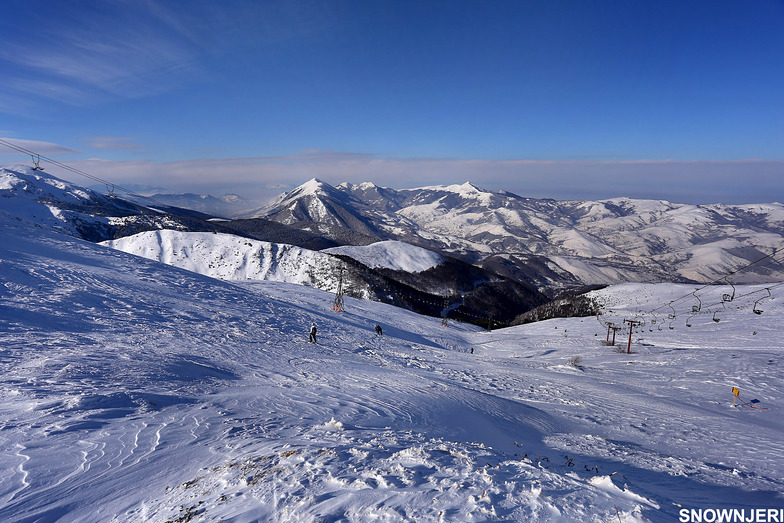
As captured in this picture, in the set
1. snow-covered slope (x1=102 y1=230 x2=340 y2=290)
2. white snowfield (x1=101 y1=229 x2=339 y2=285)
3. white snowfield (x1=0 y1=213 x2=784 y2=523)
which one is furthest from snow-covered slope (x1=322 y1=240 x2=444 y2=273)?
white snowfield (x1=0 y1=213 x2=784 y2=523)

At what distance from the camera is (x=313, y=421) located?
10.3 metres

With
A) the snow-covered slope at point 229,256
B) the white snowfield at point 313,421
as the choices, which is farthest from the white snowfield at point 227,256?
the white snowfield at point 313,421

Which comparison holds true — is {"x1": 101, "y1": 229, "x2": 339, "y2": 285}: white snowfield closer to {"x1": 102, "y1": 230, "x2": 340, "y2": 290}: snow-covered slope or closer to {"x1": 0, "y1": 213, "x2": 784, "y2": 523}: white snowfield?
{"x1": 102, "y1": 230, "x2": 340, "y2": 290}: snow-covered slope

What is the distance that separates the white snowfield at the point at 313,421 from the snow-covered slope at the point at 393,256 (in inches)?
5203

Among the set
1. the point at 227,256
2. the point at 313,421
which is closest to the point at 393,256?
the point at 227,256

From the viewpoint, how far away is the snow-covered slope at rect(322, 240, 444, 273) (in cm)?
16136

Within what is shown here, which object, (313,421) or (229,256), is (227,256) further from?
(313,421)

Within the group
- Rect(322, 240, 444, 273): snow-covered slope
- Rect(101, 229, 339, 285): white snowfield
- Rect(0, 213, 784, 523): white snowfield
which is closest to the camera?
Rect(0, 213, 784, 523): white snowfield

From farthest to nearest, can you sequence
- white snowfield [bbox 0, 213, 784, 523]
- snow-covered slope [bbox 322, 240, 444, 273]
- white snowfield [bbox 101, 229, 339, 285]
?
snow-covered slope [bbox 322, 240, 444, 273] < white snowfield [bbox 101, 229, 339, 285] < white snowfield [bbox 0, 213, 784, 523]

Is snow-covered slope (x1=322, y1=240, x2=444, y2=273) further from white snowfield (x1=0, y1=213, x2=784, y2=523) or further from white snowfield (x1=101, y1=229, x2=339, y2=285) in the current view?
white snowfield (x1=0, y1=213, x2=784, y2=523)

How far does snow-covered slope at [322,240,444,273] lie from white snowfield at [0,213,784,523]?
434ft

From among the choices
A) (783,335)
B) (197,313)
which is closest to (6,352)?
(197,313)

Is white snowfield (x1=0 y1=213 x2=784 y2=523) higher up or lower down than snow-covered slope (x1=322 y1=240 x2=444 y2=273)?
higher up

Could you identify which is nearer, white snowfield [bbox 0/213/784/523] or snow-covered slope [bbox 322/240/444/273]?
white snowfield [bbox 0/213/784/523]
